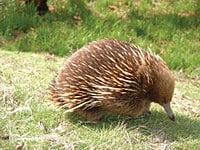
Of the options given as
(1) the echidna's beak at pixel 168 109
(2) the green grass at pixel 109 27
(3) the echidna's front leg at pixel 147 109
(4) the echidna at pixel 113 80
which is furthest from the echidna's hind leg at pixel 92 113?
(2) the green grass at pixel 109 27

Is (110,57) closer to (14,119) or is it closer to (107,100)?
(107,100)

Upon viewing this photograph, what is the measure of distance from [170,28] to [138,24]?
0.53 m

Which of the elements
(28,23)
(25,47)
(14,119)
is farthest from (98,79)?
(28,23)

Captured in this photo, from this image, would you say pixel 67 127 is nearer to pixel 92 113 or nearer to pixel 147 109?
pixel 92 113

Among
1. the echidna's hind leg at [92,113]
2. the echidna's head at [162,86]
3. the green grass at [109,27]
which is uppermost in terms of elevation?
the echidna's head at [162,86]

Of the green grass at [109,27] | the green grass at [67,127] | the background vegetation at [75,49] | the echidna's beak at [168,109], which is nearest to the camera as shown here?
the green grass at [67,127]

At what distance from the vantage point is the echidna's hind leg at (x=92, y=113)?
13.0ft

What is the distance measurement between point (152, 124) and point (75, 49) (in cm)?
311

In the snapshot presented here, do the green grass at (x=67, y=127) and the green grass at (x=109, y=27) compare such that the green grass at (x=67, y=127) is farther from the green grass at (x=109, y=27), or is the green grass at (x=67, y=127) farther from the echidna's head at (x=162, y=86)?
the green grass at (x=109, y=27)

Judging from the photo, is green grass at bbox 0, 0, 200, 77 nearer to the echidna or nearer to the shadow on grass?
the shadow on grass

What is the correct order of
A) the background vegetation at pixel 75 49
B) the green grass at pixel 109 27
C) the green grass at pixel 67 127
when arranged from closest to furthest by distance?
the green grass at pixel 67 127
the background vegetation at pixel 75 49
the green grass at pixel 109 27

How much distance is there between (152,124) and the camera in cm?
423

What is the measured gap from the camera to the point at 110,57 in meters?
3.79

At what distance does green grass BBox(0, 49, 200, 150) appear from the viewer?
3.75 metres
